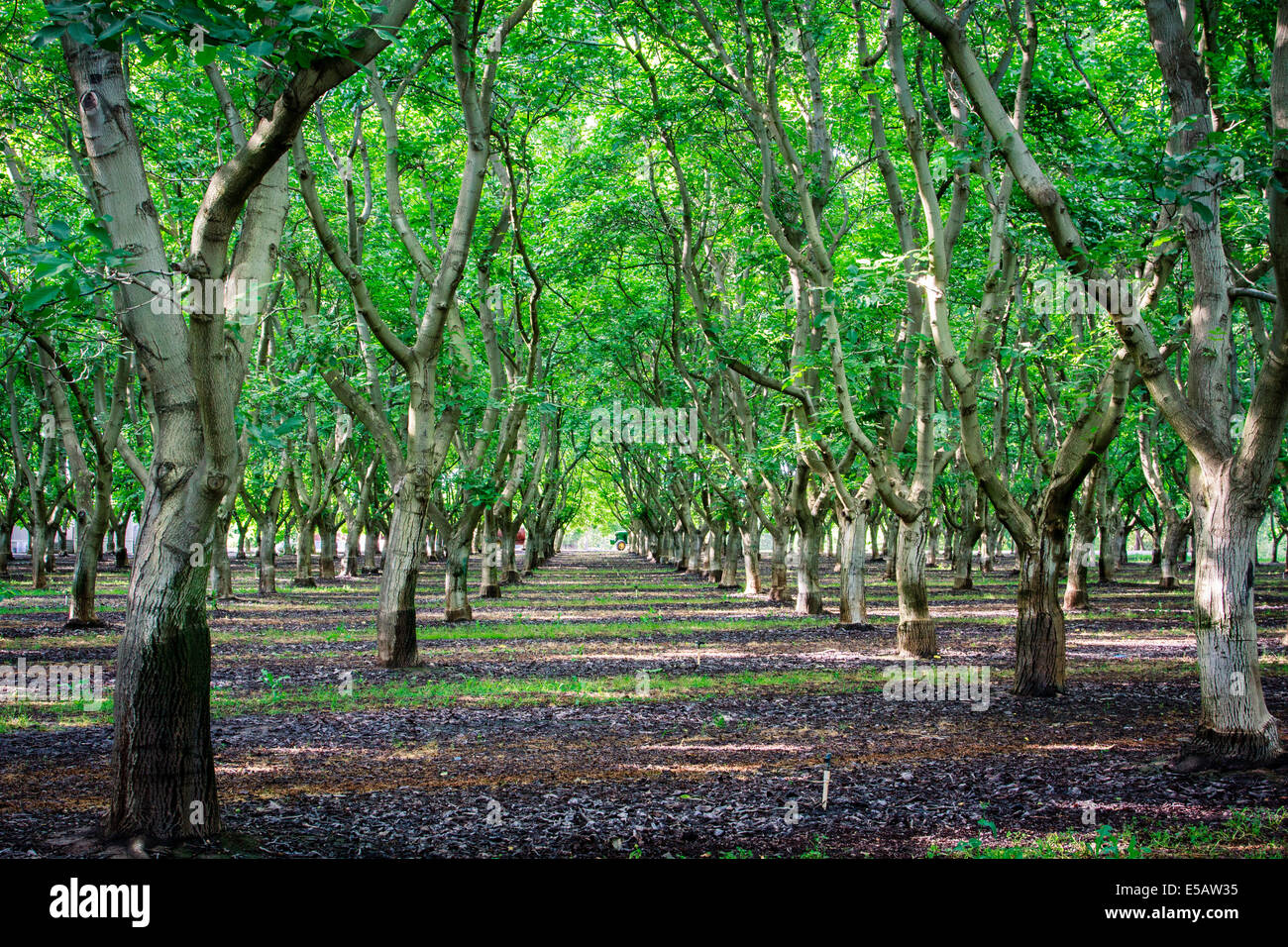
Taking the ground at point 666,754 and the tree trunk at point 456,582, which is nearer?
the ground at point 666,754

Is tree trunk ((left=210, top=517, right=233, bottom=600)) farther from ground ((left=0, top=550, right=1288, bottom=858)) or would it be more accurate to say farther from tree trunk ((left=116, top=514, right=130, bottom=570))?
tree trunk ((left=116, top=514, right=130, bottom=570))

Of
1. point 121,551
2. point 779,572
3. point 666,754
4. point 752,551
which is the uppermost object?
point 752,551

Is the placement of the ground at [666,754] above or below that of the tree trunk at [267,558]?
below

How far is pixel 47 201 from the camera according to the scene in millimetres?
14461

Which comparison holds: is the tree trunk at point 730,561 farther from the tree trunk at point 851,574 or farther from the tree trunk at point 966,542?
the tree trunk at point 851,574

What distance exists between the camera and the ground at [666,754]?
19.6 ft

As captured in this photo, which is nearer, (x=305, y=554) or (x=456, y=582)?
(x=456, y=582)

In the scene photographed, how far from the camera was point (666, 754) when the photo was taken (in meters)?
8.45

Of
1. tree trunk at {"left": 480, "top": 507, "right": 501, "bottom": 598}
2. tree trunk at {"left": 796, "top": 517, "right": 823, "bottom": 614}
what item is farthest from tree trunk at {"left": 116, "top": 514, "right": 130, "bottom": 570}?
tree trunk at {"left": 796, "top": 517, "right": 823, "bottom": 614}

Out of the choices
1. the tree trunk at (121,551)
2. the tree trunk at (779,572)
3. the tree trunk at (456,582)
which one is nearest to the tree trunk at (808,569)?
the tree trunk at (779,572)

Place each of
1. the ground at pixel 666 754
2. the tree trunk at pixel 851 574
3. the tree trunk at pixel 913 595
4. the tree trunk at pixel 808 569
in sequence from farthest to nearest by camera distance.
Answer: the tree trunk at pixel 808 569
the tree trunk at pixel 851 574
the tree trunk at pixel 913 595
the ground at pixel 666 754

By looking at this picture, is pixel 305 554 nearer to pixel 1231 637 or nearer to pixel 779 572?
pixel 779 572

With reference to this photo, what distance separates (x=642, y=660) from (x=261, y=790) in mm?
8156

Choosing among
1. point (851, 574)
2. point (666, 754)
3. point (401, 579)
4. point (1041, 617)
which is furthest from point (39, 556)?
point (1041, 617)
